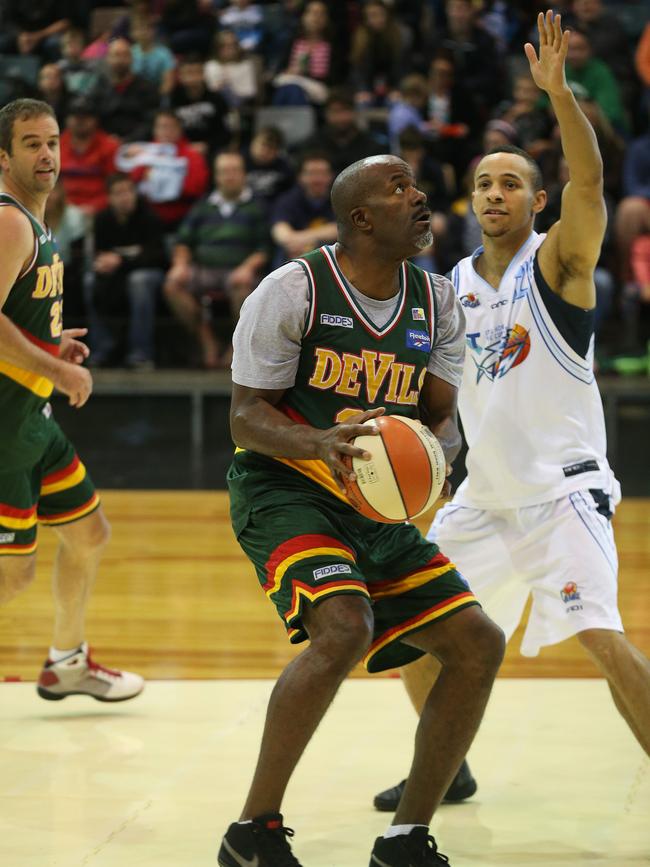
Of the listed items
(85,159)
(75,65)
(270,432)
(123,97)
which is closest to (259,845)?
(270,432)

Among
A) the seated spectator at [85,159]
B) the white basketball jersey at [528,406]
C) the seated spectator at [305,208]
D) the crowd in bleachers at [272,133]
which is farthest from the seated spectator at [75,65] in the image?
the white basketball jersey at [528,406]

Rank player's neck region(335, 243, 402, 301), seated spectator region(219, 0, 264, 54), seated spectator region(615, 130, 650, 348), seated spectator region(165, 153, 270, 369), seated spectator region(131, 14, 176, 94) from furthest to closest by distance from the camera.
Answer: seated spectator region(219, 0, 264, 54), seated spectator region(131, 14, 176, 94), seated spectator region(165, 153, 270, 369), seated spectator region(615, 130, 650, 348), player's neck region(335, 243, 402, 301)

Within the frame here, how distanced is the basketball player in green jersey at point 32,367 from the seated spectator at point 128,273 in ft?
22.5

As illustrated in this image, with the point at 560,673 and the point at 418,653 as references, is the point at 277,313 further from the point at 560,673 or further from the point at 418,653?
the point at 560,673

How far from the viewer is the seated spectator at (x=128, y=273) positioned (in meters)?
12.1

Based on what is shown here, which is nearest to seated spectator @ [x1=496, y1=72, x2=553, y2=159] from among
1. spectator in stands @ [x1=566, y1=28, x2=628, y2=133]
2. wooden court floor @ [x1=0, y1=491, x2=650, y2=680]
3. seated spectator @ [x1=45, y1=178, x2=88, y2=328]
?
spectator in stands @ [x1=566, y1=28, x2=628, y2=133]

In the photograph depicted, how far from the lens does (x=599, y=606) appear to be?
419 cm

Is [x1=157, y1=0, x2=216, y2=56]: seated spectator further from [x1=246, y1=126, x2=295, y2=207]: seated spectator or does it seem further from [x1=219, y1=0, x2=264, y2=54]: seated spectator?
[x1=246, y1=126, x2=295, y2=207]: seated spectator

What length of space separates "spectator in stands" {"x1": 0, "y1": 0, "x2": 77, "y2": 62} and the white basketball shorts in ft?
41.2

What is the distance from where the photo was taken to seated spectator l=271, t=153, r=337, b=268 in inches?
461

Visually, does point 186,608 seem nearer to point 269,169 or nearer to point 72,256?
point 72,256

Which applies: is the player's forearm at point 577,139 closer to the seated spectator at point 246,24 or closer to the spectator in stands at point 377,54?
the spectator in stands at point 377,54

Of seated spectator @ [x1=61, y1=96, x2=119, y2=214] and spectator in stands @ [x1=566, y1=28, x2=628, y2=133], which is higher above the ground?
spectator in stands @ [x1=566, y1=28, x2=628, y2=133]

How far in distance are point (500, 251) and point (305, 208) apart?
7.38m
